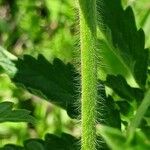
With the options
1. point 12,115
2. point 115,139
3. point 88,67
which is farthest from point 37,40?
point 115,139

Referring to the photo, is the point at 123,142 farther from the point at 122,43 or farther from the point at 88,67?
the point at 122,43

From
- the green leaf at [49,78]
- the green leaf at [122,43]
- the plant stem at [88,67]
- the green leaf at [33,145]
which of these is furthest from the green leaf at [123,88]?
the plant stem at [88,67]

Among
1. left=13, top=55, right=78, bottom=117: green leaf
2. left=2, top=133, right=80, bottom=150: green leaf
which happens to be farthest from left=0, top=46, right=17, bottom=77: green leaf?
left=2, top=133, right=80, bottom=150: green leaf

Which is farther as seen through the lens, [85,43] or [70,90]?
[70,90]

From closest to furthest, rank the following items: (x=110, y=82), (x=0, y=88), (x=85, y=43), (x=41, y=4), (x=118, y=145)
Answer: (x=118, y=145)
(x=85, y=43)
(x=110, y=82)
(x=0, y=88)
(x=41, y=4)

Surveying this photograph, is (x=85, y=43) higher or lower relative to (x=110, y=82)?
higher

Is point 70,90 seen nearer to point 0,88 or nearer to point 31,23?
point 0,88

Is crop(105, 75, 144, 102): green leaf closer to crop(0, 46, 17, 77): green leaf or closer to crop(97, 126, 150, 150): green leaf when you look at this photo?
crop(0, 46, 17, 77): green leaf

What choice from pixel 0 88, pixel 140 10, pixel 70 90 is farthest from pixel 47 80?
pixel 140 10
